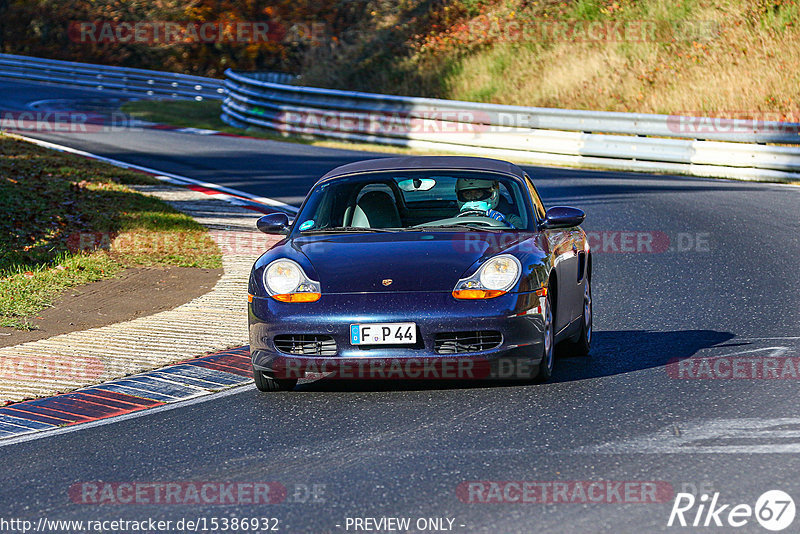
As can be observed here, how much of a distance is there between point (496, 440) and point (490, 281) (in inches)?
49.4

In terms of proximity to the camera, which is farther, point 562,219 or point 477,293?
point 562,219

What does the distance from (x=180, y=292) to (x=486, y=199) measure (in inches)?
149

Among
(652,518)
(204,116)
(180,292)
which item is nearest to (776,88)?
(204,116)

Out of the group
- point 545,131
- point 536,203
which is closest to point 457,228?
point 536,203

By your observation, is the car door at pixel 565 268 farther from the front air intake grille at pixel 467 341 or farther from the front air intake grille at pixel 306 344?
the front air intake grille at pixel 306 344

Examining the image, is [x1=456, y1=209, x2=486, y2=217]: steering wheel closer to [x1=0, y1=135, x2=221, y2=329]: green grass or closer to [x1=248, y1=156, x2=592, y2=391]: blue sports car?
[x1=248, y1=156, x2=592, y2=391]: blue sports car

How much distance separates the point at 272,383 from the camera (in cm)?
746

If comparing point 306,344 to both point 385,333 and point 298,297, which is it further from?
point 385,333

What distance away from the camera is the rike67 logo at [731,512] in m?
4.71

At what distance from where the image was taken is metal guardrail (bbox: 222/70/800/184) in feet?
65.0

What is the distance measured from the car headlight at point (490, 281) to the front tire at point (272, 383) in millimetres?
1277

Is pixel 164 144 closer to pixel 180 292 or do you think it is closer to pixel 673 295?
pixel 180 292

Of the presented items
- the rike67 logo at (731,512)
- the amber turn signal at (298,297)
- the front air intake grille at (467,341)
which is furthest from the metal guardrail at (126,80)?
the rike67 logo at (731,512)

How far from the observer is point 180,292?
36.1 feet
